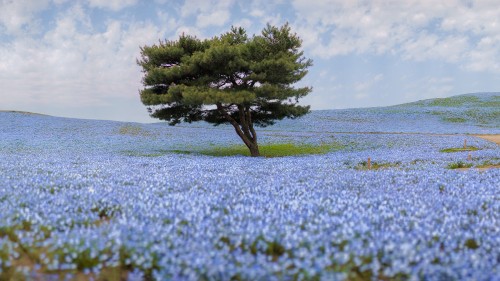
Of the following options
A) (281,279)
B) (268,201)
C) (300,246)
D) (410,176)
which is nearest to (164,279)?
(281,279)

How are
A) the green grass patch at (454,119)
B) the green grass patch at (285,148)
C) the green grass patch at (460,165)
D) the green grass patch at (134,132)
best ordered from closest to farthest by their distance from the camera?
1. the green grass patch at (460,165)
2. the green grass patch at (285,148)
3. the green grass patch at (134,132)
4. the green grass patch at (454,119)

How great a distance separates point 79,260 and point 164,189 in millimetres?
3757

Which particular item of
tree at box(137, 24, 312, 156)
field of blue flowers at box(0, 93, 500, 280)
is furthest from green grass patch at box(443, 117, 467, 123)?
field of blue flowers at box(0, 93, 500, 280)

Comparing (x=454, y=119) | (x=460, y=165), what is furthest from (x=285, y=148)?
(x=454, y=119)

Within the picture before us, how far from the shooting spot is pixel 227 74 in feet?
74.6

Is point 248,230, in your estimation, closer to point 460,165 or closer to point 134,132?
point 460,165

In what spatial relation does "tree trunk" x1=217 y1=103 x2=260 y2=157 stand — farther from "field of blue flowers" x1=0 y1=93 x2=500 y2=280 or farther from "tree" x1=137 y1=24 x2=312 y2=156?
→ "field of blue flowers" x1=0 y1=93 x2=500 y2=280

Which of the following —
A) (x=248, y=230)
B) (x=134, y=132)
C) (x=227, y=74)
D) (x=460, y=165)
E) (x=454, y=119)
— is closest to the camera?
(x=248, y=230)

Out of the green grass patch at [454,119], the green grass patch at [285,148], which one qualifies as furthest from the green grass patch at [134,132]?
the green grass patch at [454,119]

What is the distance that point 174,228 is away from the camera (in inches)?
205

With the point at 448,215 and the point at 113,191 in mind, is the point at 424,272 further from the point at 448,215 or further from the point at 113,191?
the point at 113,191

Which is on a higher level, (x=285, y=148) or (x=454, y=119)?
(x=454, y=119)

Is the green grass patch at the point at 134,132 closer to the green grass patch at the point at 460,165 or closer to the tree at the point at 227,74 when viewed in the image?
the tree at the point at 227,74

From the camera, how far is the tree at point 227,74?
2105 centimetres
